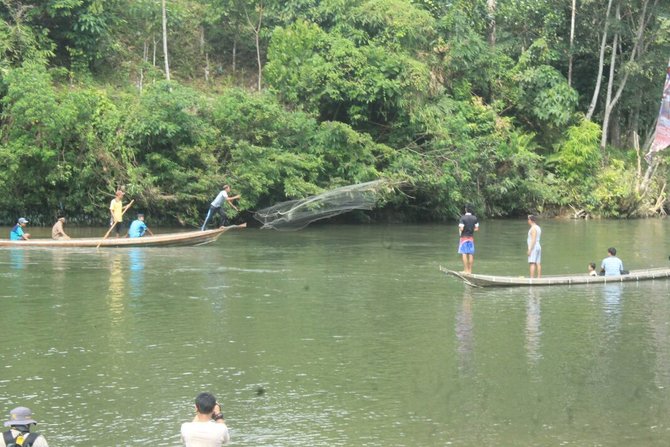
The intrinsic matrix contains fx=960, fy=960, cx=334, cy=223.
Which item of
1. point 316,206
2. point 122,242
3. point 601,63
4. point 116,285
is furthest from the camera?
point 601,63

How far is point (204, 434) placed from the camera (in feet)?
24.1

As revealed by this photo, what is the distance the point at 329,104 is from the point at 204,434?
Result: 28.1 metres

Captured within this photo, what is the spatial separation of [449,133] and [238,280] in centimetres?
1731

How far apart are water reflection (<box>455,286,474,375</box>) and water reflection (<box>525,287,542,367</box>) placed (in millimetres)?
798

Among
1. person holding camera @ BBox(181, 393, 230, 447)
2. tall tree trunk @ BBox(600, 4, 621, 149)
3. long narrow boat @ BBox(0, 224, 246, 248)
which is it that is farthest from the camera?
tall tree trunk @ BBox(600, 4, 621, 149)

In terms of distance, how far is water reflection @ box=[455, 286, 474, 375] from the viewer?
1251 cm

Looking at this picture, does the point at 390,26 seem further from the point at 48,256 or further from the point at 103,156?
the point at 48,256

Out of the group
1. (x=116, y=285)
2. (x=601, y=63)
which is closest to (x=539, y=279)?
(x=116, y=285)

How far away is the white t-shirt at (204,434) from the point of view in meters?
7.36

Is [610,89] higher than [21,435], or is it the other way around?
[610,89]

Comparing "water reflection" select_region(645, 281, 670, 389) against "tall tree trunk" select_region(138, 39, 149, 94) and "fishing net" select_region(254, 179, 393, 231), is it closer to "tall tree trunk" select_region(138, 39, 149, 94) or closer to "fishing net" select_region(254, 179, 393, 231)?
"fishing net" select_region(254, 179, 393, 231)

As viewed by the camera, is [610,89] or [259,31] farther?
[610,89]

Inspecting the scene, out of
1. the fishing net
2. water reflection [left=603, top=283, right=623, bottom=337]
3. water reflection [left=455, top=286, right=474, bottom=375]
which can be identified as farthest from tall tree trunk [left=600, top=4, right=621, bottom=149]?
water reflection [left=455, top=286, right=474, bottom=375]

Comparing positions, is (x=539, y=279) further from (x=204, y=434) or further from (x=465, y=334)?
(x=204, y=434)
